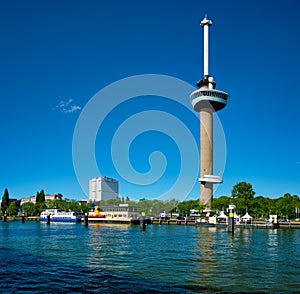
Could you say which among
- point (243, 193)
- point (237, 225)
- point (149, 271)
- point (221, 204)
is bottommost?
point (237, 225)

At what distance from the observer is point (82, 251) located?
39219 mm

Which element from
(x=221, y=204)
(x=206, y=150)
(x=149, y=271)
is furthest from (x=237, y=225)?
(x=206, y=150)

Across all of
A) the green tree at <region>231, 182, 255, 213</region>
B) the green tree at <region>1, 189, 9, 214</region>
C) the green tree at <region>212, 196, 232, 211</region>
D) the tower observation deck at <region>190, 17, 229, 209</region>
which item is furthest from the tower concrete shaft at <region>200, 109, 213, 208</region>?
the green tree at <region>1, 189, 9, 214</region>

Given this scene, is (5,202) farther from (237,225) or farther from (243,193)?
(237,225)

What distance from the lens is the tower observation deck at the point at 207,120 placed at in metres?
166

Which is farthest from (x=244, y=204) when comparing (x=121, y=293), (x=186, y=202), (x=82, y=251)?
(x=121, y=293)

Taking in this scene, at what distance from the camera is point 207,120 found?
172 meters

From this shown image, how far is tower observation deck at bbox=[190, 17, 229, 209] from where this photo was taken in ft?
545

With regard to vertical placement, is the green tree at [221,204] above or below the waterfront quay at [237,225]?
above

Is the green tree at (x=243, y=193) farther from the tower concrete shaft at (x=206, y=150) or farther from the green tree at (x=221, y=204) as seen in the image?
the tower concrete shaft at (x=206, y=150)

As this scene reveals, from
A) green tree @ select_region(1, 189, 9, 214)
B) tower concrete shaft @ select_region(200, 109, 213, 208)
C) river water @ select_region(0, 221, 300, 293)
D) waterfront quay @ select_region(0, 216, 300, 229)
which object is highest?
tower concrete shaft @ select_region(200, 109, 213, 208)

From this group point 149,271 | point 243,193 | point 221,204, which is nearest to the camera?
point 149,271

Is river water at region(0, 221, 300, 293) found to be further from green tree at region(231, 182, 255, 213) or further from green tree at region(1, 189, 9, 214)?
green tree at region(1, 189, 9, 214)

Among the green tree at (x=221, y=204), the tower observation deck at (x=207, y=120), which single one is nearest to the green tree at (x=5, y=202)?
the tower observation deck at (x=207, y=120)
